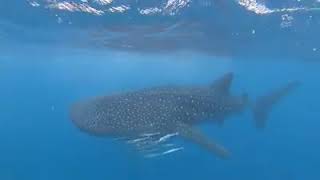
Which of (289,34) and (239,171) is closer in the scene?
(289,34)

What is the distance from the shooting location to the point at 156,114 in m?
9.91

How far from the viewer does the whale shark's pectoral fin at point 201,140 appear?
391 inches

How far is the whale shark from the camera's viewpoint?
9062 mm

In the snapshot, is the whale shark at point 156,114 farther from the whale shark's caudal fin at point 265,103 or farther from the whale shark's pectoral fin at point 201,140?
the whale shark's caudal fin at point 265,103

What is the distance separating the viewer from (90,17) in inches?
→ 842

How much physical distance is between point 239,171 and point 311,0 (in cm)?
1873

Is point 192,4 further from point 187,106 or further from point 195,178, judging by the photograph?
point 195,178

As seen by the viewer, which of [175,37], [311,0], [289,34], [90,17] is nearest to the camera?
[311,0]

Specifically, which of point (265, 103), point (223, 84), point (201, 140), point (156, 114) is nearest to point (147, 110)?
point (156, 114)

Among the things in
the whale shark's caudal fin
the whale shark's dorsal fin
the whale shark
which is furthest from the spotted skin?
the whale shark's caudal fin

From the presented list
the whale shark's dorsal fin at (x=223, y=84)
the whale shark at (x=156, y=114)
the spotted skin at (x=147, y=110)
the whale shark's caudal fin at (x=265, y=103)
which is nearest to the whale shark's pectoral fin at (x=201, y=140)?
the whale shark at (x=156, y=114)

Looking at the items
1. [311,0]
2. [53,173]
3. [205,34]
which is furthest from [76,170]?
[311,0]

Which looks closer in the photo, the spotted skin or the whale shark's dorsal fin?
the spotted skin

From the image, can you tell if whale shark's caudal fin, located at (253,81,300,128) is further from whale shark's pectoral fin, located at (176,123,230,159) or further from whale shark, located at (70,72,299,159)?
whale shark's pectoral fin, located at (176,123,230,159)
